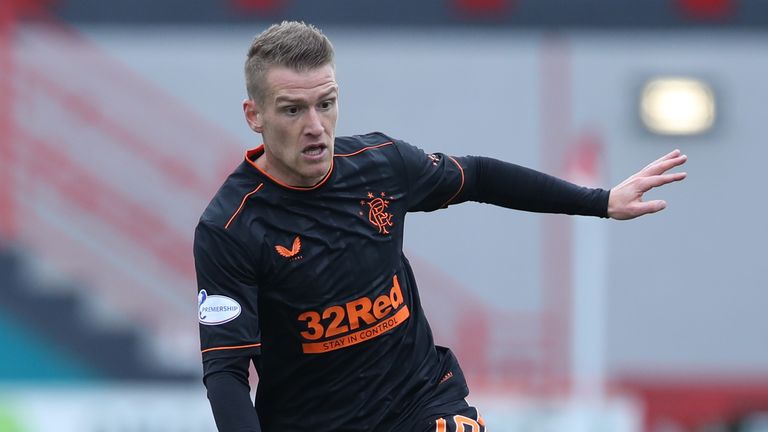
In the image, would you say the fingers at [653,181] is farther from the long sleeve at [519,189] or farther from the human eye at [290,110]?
the human eye at [290,110]

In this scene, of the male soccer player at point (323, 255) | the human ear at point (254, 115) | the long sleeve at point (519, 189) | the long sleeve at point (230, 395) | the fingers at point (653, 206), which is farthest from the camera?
the long sleeve at point (519, 189)

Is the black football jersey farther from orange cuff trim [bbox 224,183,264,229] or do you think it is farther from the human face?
the human face

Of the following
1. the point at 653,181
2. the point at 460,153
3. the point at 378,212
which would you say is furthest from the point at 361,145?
the point at 460,153

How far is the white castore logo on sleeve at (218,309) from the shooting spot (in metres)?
3.72

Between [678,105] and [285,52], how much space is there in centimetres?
872

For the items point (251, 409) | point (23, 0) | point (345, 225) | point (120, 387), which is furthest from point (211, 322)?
point (23, 0)

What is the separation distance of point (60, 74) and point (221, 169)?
59.9 inches

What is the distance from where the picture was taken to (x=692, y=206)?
39.2ft

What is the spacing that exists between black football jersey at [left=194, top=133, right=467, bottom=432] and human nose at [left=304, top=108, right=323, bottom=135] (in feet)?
0.72

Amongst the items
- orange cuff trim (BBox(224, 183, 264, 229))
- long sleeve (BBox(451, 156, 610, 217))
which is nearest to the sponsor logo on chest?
orange cuff trim (BBox(224, 183, 264, 229))

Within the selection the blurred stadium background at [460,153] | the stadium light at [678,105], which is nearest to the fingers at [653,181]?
the blurred stadium background at [460,153]

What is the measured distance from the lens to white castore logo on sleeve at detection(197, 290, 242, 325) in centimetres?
372

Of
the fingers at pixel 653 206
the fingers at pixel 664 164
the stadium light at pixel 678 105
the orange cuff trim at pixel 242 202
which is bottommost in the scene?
the fingers at pixel 653 206

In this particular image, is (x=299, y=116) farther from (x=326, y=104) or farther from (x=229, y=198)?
(x=229, y=198)
